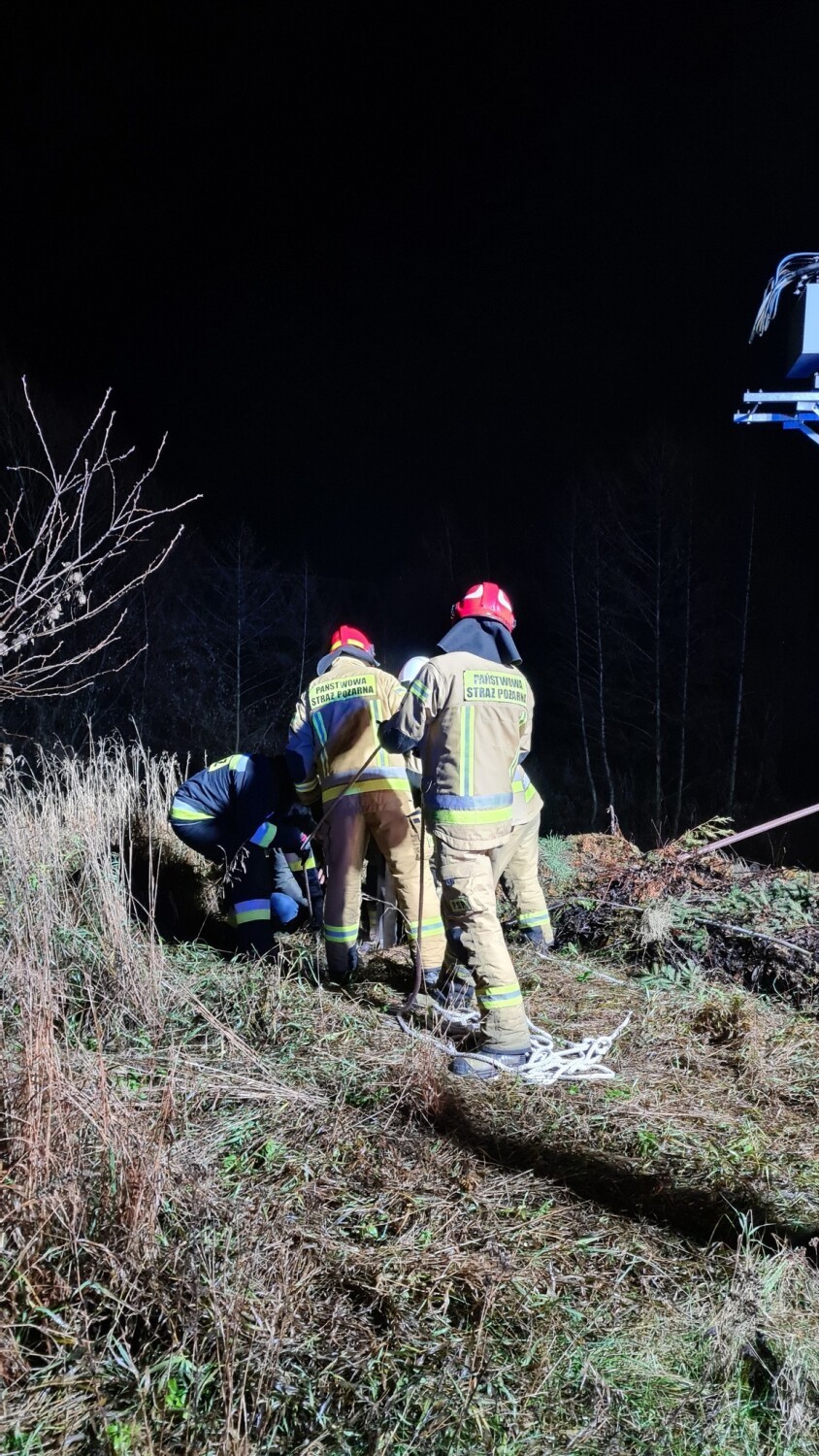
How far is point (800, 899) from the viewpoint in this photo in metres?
5.26

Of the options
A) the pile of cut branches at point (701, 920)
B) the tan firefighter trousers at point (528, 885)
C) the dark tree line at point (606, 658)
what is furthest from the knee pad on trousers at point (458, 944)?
the dark tree line at point (606, 658)

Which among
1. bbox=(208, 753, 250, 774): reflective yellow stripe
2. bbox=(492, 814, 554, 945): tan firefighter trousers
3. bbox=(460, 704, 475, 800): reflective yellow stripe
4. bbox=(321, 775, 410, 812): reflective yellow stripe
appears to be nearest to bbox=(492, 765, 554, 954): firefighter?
bbox=(492, 814, 554, 945): tan firefighter trousers

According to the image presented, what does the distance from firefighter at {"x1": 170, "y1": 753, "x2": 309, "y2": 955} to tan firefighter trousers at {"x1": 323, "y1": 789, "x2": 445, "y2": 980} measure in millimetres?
460

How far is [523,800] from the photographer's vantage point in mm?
4848

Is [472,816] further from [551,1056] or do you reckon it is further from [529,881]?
[529,881]

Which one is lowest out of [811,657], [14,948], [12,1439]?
[12,1439]

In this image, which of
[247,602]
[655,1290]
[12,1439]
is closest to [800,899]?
[655,1290]

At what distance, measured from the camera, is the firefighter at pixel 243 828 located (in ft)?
15.7

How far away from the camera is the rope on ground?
3.49 meters

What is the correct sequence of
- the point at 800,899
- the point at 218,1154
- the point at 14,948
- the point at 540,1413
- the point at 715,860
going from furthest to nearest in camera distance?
the point at 715,860 < the point at 800,899 < the point at 14,948 < the point at 218,1154 < the point at 540,1413

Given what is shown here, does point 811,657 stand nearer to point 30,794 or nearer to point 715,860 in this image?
point 715,860

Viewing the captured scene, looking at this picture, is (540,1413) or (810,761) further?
(810,761)

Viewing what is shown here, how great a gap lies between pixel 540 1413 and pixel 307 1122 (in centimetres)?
129

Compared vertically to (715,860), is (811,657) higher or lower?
higher
